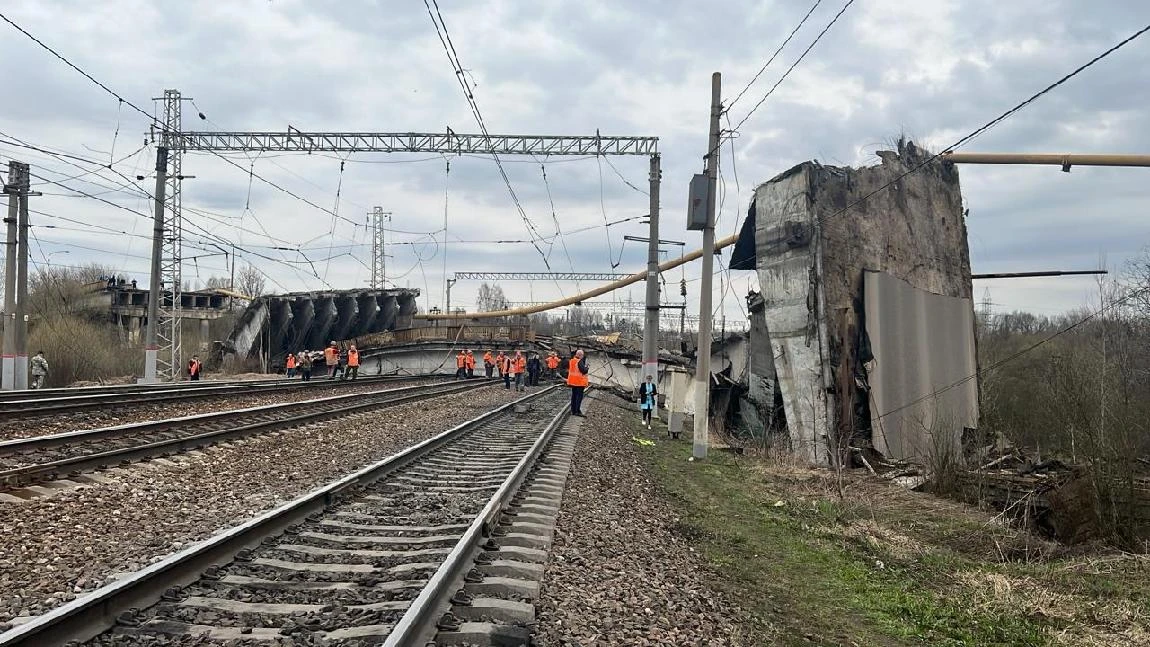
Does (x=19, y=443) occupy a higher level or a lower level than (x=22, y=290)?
lower

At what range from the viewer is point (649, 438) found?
19406 millimetres

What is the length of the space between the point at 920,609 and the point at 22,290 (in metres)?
27.0

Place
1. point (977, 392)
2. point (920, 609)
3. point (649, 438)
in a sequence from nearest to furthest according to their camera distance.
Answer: point (920, 609) < point (649, 438) < point (977, 392)

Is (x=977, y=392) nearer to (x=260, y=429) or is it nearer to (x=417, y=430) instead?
(x=417, y=430)

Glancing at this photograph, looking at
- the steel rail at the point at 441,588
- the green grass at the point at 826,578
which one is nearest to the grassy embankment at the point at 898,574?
the green grass at the point at 826,578

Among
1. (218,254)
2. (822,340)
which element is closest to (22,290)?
(218,254)

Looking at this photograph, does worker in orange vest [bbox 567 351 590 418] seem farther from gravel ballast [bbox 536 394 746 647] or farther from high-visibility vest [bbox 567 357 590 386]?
gravel ballast [bbox 536 394 746 647]

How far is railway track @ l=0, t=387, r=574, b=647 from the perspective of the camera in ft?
13.2

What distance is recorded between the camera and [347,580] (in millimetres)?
5117

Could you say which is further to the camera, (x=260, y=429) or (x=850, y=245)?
(x=850, y=245)

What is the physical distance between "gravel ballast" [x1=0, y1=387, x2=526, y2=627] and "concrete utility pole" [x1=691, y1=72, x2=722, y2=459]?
532 cm

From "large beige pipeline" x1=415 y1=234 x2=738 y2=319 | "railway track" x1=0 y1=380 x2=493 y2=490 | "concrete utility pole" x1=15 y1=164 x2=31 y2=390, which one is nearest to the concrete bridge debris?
"large beige pipeline" x1=415 y1=234 x2=738 y2=319

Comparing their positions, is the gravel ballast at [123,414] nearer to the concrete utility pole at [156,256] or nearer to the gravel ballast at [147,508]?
the gravel ballast at [147,508]

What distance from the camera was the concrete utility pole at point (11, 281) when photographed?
976 inches
